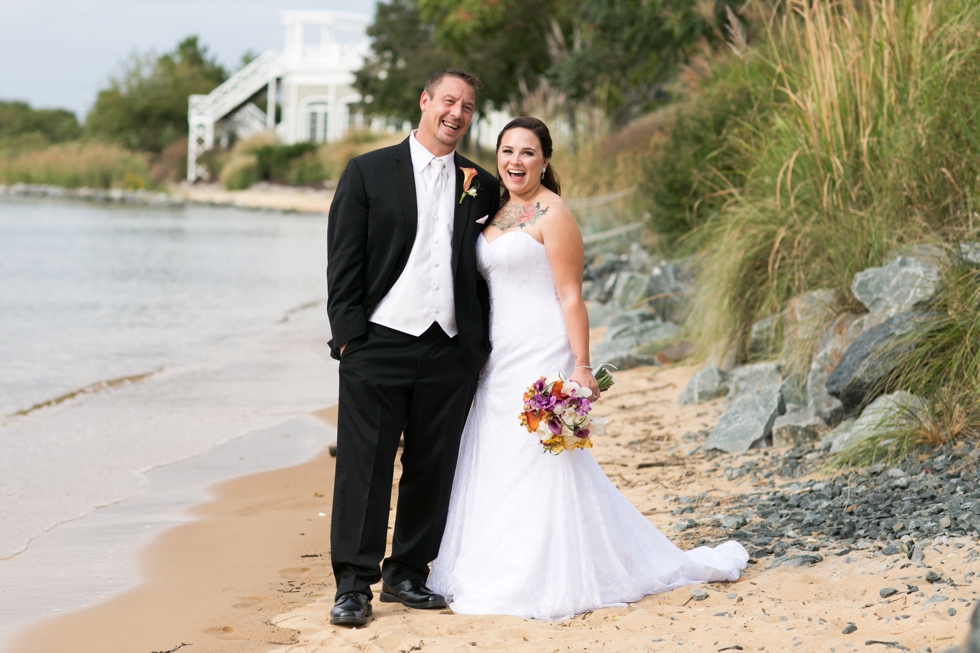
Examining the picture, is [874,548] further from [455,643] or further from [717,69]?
[717,69]

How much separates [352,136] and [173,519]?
41.1 m

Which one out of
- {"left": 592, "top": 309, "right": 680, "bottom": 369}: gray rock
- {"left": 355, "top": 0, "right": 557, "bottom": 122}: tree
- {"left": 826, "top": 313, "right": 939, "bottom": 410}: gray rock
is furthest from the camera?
{"left": 355, "top": 0, "right": 557, "bottom": 122}: tree

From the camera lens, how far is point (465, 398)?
3975 millimetres

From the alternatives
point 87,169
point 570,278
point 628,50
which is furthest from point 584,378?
point 87,169

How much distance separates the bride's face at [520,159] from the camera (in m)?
4.00

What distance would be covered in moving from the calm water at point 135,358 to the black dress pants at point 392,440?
2.07 m

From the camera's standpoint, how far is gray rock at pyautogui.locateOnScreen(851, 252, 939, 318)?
209 inches

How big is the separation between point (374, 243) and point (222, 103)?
4965 cm

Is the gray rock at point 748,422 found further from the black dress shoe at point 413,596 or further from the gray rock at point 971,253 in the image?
the black dress shoe at point 413,596

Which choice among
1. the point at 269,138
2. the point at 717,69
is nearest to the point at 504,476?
the point at 717,69

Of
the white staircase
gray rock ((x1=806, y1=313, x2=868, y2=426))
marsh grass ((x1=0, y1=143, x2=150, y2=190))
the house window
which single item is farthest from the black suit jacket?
the white staircase

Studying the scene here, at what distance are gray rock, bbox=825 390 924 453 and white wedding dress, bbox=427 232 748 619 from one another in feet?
4.12

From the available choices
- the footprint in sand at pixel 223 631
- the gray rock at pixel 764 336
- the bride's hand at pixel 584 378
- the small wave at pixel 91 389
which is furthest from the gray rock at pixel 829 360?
the small wave at pixel 91 389

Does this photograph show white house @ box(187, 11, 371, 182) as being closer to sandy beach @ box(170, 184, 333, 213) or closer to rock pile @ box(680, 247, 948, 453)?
sandy beach @ box(170, 184, 333, 213)
